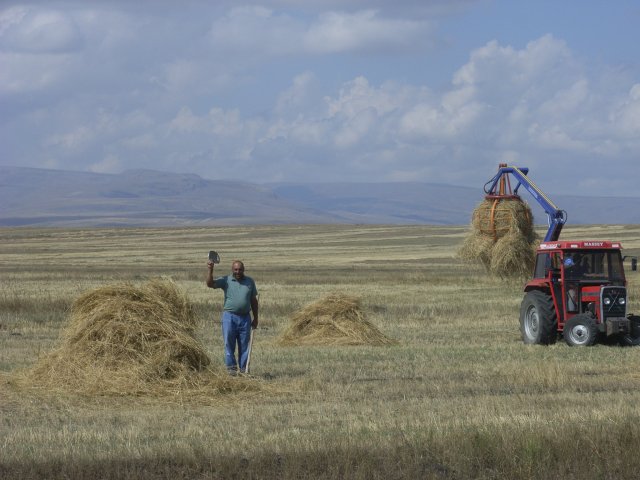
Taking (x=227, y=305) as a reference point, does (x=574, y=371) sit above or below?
below

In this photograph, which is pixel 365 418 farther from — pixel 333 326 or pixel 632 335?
pixel 333 326

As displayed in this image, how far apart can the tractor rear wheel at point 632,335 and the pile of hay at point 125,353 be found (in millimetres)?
8411

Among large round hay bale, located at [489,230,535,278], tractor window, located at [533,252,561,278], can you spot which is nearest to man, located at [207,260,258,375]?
tractor window, located at [533,252,561,278]

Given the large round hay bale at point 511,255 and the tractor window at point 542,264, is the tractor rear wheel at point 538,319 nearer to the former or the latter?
the tractor window at point 542,264

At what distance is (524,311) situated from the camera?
19781mm

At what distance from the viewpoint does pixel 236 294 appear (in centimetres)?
1427

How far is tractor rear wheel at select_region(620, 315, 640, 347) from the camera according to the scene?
61.0 feet

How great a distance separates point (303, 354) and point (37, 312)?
10871mm

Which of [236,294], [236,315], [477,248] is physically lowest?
[236,315]

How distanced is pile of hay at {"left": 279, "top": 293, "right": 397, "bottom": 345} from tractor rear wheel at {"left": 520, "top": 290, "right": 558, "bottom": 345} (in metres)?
2.47

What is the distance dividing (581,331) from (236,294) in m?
7.09

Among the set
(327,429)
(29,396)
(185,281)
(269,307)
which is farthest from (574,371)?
(185,281)

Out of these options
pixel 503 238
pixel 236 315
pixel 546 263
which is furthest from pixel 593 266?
pixel 236 315

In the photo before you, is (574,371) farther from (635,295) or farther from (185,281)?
(185,281)
